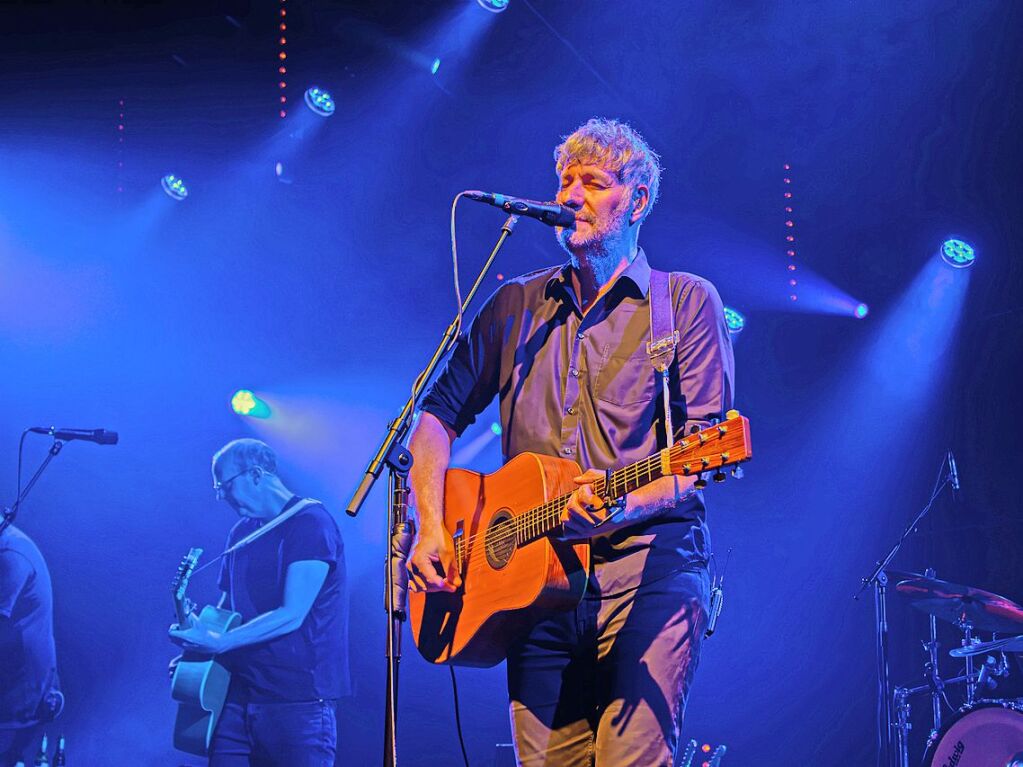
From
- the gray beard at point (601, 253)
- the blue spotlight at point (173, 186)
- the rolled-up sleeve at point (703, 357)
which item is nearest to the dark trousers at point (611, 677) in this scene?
the rolled-up sleeve at point (703, 357)

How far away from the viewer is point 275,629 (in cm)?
704

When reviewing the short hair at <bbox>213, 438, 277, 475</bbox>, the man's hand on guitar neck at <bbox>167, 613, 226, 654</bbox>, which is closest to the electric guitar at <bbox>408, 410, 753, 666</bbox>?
the man's hand on guitar neck at <bbox>167, 613, 226, 654</bbox>

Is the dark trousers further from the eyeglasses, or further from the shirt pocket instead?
the eyeglasses

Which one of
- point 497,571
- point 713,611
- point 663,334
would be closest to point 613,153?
point 663,334

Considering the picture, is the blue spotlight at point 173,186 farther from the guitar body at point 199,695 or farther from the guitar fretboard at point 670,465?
the guitar fretboard at point 670,465

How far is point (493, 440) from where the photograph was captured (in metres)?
8.85

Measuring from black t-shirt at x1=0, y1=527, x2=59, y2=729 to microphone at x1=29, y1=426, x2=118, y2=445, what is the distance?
739mm

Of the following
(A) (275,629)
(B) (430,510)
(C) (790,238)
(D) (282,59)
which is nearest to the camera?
(B) (430,510)

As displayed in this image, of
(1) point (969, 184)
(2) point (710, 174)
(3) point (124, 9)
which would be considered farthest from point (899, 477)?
(3) point (124, 9)

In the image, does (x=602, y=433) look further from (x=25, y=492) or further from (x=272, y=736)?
(x=25, y=492)

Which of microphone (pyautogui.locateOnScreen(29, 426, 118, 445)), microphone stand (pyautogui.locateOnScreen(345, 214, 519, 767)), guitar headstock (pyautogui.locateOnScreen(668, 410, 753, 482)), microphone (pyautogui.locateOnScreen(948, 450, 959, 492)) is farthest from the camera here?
microphone (pyautogui.locateOnScreen(948, 450, 959, 492))

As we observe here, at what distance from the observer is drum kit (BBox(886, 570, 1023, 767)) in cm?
632

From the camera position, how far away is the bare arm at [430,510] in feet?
11.5

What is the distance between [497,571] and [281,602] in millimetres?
4379
